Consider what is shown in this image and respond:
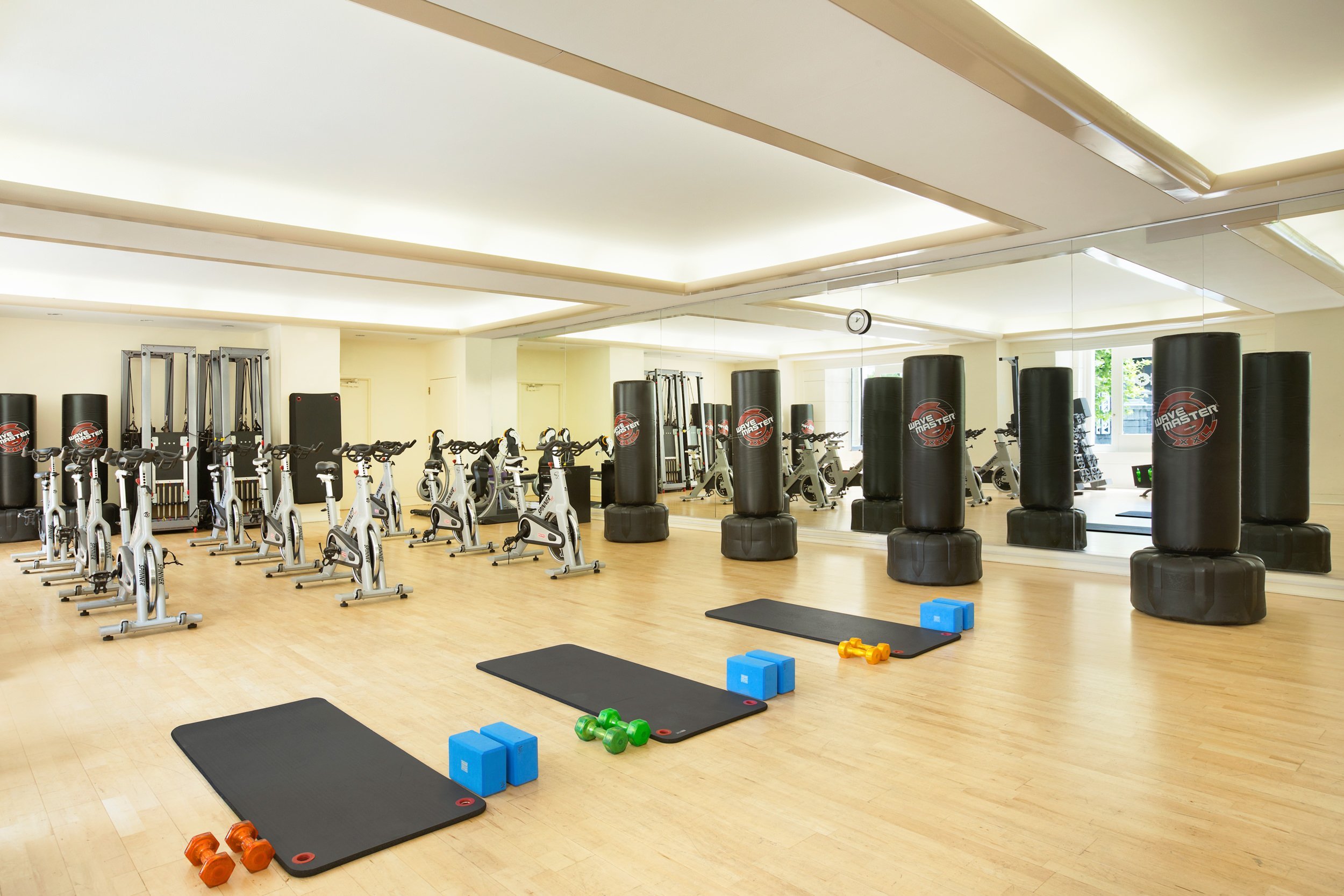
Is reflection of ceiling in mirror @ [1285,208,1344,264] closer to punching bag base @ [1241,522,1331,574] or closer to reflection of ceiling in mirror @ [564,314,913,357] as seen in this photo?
punching bag base @ [1241,522,1331,574]

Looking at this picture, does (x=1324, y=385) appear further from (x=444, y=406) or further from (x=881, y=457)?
(x=444, y=406)

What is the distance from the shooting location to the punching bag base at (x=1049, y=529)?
6180mm

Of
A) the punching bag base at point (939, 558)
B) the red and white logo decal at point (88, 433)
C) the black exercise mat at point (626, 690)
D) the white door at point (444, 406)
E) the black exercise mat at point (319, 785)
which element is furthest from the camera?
the white door at point (444, 406)

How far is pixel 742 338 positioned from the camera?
28.8 feet

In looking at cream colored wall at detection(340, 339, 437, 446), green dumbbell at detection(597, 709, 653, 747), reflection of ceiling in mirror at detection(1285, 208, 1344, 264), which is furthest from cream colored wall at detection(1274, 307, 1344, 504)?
cream colored wall at detection(340, 339, 437, 446)

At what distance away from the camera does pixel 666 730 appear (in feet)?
9.52

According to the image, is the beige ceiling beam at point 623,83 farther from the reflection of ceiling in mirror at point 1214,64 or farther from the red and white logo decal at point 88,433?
the red and white logo decal at point 88,433

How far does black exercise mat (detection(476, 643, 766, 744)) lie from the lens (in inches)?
119

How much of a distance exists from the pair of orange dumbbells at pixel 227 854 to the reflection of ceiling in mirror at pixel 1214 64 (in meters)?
3.77

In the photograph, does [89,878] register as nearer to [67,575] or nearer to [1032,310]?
[67,575]

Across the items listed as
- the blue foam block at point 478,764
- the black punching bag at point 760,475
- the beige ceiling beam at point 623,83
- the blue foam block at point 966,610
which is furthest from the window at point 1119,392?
the blue foam block at point 478,764

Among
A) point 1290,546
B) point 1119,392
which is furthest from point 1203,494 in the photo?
point 1119,392

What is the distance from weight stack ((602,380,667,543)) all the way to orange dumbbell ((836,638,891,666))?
4257 millimetres

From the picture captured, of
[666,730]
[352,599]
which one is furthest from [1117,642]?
[352,599]
